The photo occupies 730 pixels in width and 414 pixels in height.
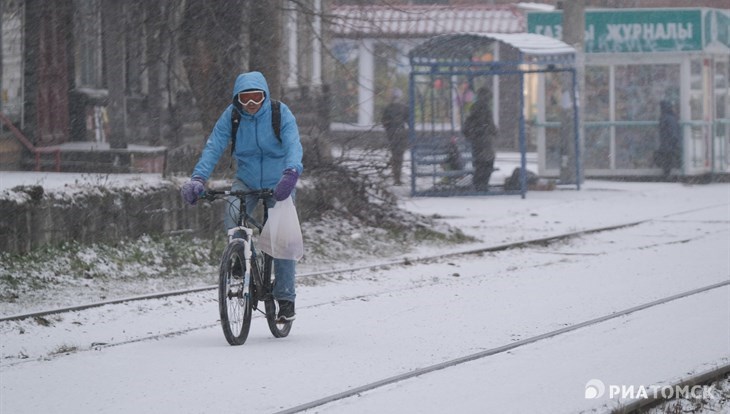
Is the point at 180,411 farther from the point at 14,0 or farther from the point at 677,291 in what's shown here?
the point at 14,0

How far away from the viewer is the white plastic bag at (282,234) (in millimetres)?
8773

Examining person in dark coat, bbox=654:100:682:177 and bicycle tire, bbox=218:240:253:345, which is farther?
person in dark coat, bbox=654:100:682:177

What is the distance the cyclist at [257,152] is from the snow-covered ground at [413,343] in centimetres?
92

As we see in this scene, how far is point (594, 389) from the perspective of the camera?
727 centimetres

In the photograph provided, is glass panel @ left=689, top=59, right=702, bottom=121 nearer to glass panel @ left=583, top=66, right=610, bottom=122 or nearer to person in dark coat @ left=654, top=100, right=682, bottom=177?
person in dark coat @ left=654, top=100, right=682, bottom=177

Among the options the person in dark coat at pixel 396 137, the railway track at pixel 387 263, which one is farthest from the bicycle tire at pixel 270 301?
the person in dark coat at pixel 396 137

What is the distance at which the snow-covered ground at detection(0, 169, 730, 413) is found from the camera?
717cm

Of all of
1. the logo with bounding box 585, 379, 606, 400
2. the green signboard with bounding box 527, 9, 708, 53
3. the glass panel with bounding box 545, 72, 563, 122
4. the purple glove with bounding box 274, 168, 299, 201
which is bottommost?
the logo with bounding box 585, 379, 606, 400

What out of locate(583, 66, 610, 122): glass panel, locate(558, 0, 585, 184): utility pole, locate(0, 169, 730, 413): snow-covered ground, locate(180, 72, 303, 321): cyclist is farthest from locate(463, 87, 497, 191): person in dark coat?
locate(180, 72, 303, 321): cyclist

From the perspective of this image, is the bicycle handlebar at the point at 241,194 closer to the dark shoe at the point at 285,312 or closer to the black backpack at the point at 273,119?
the black backpack at the point at 273,119

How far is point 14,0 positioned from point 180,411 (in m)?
14.2

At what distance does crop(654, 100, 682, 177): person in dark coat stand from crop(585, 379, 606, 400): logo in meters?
20.9

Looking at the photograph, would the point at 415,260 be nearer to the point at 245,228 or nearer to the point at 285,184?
the point at 245,228

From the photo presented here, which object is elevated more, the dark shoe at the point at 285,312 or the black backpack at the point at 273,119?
the black backpack at the point at 273,119
